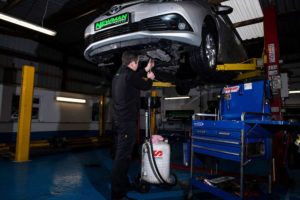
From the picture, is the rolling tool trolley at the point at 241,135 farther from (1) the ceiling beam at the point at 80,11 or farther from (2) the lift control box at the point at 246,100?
(1) the ceiling beam at the point at 80,11

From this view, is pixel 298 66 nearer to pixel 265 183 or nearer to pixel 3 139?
pixel 265 183

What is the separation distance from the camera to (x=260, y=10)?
480cm

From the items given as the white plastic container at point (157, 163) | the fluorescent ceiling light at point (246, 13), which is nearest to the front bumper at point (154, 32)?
the white plastic container at point (157, 163)

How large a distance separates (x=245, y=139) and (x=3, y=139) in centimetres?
748

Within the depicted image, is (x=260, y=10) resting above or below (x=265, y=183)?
above

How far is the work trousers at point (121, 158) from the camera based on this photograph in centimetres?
196

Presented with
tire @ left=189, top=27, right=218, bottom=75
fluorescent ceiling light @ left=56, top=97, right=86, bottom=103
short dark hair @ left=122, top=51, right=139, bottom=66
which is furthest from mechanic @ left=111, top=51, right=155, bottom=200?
fluorescent ceiling light @ left=56, top=97, right=86, bottom=103

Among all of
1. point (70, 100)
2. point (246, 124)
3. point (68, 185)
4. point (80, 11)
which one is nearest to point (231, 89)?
point (246, 124)

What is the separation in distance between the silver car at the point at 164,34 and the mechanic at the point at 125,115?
0.31 metres

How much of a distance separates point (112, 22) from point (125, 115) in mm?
1122

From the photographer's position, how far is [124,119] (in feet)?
6.76

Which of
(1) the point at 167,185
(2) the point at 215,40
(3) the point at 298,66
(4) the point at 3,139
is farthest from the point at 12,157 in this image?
(3) the point at 298,66

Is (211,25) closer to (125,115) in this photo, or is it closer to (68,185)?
(125,115)

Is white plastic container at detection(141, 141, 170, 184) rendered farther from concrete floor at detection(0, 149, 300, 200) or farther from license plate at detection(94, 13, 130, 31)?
license plate at detection(94, 13, 130, 31)
